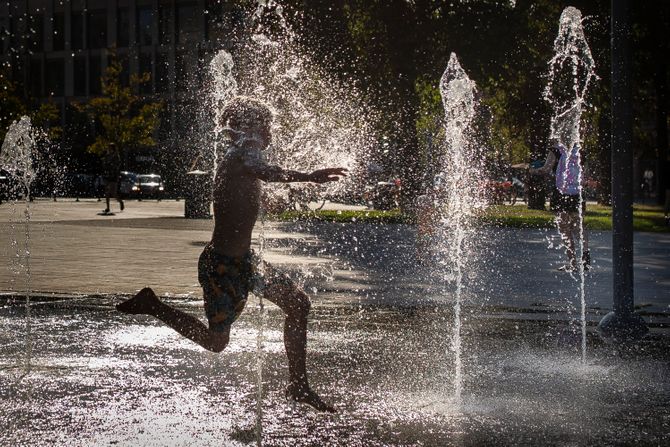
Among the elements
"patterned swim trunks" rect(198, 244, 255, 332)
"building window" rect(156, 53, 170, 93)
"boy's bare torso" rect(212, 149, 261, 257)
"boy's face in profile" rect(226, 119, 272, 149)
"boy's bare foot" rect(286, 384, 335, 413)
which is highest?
"building window" rect(156, 53, 170, 93)

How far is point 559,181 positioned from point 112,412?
10.9m

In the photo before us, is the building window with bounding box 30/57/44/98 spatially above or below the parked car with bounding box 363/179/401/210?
above

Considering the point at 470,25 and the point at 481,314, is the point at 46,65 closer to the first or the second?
the point at 470,25

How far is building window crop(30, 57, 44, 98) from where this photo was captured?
86375 mm

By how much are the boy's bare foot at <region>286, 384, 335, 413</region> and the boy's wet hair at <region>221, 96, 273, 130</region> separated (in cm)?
152

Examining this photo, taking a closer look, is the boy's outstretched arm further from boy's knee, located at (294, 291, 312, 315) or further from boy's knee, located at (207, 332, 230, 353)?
boy's knee, located at (207, 332, 230, 353)

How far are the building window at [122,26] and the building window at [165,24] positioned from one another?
3.11 meters

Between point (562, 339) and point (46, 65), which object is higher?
Result: point (46, 65)

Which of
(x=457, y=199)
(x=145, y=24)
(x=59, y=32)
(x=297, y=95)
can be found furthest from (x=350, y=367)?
(x=59, y=32)

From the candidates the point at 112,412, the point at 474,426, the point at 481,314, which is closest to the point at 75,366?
the point at 112,412

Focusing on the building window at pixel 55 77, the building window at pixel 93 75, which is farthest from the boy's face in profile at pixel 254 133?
the building window at pixel 55 77

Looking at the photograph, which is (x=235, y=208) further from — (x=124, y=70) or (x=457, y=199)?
(x=124, y=70)

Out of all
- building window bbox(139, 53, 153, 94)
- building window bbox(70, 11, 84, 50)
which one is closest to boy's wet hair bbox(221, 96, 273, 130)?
building window bbox(139, 53, 153, 94)

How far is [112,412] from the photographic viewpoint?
19.7ft
